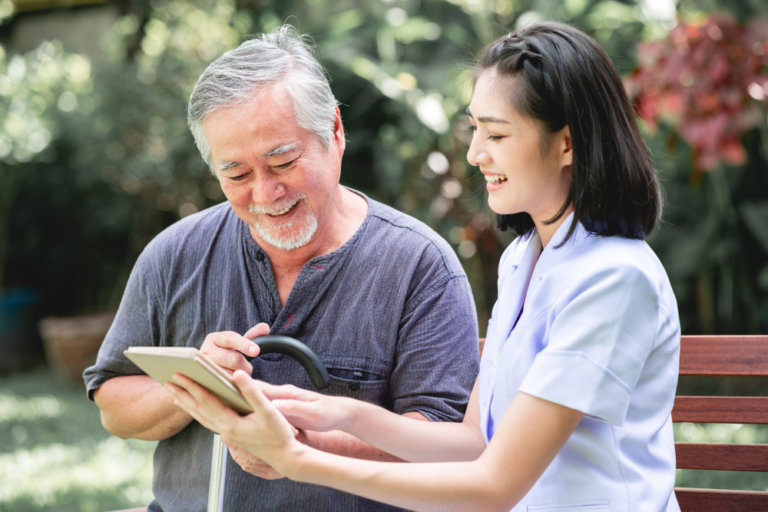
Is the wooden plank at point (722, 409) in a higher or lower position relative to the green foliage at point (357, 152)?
higher

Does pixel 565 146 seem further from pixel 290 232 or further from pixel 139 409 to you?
pixel 139 409

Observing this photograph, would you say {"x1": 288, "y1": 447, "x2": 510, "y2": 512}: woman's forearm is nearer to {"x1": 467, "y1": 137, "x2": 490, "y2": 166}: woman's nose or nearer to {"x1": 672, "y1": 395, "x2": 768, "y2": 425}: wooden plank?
{"x1": 467, "y1": 137, "x2": 490, "y2": 166}: woman's nose

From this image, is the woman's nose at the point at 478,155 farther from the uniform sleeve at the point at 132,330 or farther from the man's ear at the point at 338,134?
the uniform sleeve at the point at 132,330

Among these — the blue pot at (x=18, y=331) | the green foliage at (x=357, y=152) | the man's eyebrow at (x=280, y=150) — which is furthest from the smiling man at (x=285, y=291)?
the blue pot at (x=18, y=331)

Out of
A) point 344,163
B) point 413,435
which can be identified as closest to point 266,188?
point 413,435

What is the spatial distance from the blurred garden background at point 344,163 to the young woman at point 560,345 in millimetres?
2487

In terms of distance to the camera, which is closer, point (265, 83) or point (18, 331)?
point (265, 83)

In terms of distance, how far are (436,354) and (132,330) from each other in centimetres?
77

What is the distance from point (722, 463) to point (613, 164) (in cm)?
93

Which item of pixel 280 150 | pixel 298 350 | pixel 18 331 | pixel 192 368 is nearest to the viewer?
pixel 192 368

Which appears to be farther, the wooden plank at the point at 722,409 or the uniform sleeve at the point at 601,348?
the wooden plank at the point at 722,409

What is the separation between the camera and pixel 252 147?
6.54 feet

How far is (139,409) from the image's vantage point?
2096 millimetres

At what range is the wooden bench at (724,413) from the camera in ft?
6.50
